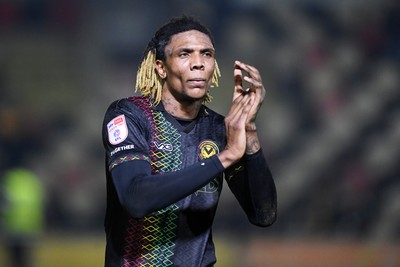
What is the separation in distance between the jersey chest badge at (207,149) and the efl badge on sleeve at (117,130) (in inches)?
12.0

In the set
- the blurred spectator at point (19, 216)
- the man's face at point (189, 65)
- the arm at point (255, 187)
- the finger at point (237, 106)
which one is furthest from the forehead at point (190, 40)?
the blurred spectator at point (19, 216)

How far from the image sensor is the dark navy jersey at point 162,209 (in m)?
2.98

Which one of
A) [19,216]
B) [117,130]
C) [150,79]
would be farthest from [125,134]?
[19,216]

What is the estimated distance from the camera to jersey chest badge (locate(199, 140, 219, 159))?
3.10m

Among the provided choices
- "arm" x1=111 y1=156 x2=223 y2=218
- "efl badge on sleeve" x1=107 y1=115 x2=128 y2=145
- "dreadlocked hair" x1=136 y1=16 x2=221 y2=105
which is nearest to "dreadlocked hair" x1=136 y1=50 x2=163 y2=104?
"dreadlocked hair" x1=136 y1=16 x2=221 y2=105

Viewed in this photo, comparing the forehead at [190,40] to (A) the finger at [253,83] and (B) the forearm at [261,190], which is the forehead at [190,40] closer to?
(A) the finger at [253,83]

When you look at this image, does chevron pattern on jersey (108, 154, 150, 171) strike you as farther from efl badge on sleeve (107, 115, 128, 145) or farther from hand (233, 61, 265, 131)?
hand (233, 61, 265, 131)

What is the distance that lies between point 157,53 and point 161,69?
2.4 inches

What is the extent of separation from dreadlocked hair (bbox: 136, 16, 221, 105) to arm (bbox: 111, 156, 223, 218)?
45 cm

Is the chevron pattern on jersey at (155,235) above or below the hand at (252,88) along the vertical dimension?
below

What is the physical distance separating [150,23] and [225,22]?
789mm

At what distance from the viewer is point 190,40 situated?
3.09m

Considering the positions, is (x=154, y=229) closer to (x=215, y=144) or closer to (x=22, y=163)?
(x=215, y=144)

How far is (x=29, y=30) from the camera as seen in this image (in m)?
8.64
